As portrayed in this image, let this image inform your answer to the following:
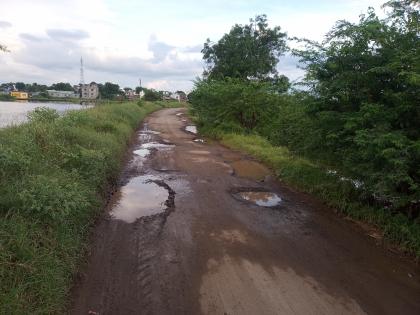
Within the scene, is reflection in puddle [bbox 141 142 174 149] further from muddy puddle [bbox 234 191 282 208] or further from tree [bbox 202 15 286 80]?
tree [bbox 202 15 286 80]

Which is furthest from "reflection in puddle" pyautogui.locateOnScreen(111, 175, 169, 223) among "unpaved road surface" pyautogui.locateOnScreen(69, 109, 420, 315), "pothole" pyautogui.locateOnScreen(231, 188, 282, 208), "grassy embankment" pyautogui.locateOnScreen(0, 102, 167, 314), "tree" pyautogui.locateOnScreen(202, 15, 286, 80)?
"tree" pyautogui.locateOnScreen(202, 15, 286, 80)

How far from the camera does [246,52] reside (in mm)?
30984

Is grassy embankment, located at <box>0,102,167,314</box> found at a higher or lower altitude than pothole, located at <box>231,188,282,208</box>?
higher

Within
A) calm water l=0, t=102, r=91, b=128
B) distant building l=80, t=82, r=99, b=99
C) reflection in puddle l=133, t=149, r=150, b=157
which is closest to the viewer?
calm water l=0, t=102, r=91, b=128

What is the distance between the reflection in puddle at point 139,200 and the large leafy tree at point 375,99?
368cm

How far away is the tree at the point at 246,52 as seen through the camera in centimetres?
3083

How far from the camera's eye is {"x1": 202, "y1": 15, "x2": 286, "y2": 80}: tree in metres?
30.8

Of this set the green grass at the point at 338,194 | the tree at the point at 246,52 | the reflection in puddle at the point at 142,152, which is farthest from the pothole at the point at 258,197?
the tree at the point at 246,52

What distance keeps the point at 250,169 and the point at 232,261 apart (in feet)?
21.2

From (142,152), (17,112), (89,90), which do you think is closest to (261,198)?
(142,152)

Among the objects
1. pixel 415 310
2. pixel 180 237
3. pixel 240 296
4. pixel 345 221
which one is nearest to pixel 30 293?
pixel 240 296

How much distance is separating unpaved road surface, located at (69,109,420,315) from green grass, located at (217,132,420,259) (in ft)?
1.05

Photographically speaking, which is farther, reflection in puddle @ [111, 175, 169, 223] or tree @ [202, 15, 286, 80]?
tree @ [202, 15, 286, 80]

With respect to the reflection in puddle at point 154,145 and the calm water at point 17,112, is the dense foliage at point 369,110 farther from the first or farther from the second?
the calm water at point 17,112
